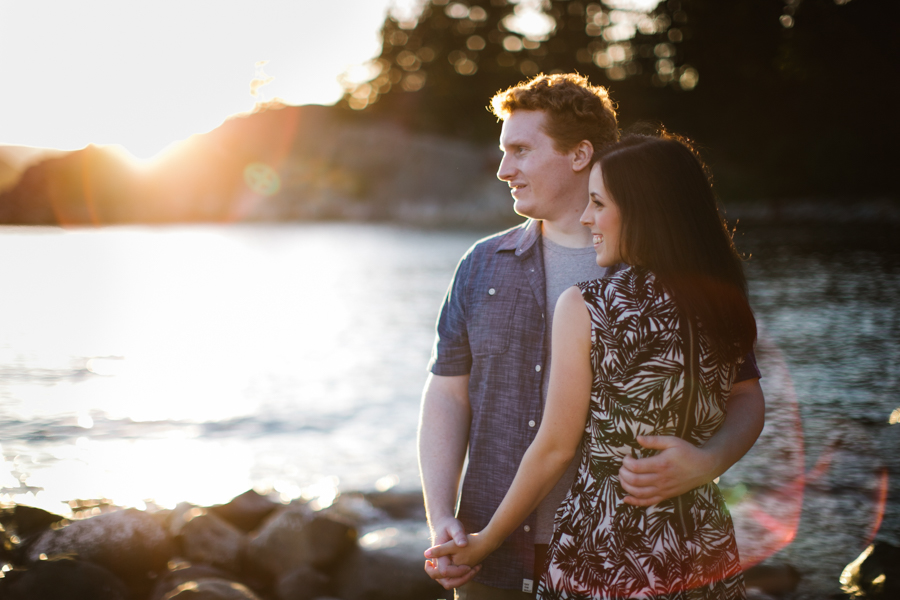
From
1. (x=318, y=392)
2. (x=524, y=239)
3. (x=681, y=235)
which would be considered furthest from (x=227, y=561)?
(x=318, y=392)

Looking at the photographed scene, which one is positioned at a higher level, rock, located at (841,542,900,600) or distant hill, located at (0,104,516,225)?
distant hill, located at (0,104,516,225)

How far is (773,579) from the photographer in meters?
5.82

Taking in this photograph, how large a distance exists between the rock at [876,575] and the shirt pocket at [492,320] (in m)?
3.54

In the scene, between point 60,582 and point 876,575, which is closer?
point 60,582

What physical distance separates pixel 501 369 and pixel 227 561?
3.89 m

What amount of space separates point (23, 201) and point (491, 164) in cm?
6724

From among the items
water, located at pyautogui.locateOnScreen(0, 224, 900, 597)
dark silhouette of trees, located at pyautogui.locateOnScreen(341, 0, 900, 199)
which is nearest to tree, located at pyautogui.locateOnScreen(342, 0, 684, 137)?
dark silhouette of trees, located at pyautogui.locateOnScreen(341, 0, 900, 199)

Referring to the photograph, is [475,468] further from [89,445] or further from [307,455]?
[89,445]

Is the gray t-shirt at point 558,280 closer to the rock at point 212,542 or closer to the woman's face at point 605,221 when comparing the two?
the woman's face at point 605,221

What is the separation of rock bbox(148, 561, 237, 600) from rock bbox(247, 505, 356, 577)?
318mm

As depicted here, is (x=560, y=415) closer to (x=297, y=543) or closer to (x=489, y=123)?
(x=297, y=543)

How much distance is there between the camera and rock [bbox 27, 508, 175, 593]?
4965 millimetres

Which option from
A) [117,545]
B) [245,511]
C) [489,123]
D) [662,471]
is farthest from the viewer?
[489,123]

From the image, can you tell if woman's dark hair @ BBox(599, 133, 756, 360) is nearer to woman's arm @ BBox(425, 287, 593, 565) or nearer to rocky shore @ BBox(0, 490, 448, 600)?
woman's arm @ BBox(425, 287, 593, 565)
